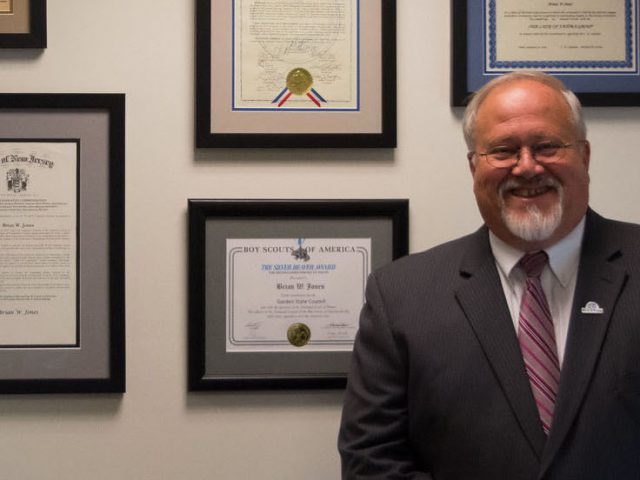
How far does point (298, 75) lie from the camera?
1.45m

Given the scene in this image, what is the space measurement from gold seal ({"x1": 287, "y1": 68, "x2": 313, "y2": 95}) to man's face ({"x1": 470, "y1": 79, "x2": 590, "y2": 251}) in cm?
41

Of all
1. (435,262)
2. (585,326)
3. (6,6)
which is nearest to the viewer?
(585,326)

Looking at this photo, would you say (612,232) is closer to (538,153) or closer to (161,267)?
(538,153)

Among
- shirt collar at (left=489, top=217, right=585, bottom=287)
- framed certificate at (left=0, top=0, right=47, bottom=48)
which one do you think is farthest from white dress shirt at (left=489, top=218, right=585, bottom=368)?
framed certificate at (left=0, top=0, right=47, bottom=48)

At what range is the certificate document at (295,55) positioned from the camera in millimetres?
1448

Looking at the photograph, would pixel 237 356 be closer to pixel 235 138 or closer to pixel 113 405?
pixel 113 405

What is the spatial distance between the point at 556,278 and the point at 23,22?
1.07m

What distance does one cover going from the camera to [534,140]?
1127 mm

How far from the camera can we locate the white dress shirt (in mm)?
1143

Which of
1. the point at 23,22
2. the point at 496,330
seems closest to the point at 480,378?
the point at 496,330

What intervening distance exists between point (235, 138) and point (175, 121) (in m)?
0.12

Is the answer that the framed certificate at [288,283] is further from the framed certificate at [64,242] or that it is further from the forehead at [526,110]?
the forehead at [526,110]

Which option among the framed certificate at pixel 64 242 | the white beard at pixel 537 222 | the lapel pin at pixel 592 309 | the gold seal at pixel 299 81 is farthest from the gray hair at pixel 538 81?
the framed certificate at pixel 64 242

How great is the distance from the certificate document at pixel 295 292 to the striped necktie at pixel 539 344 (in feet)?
1.30
